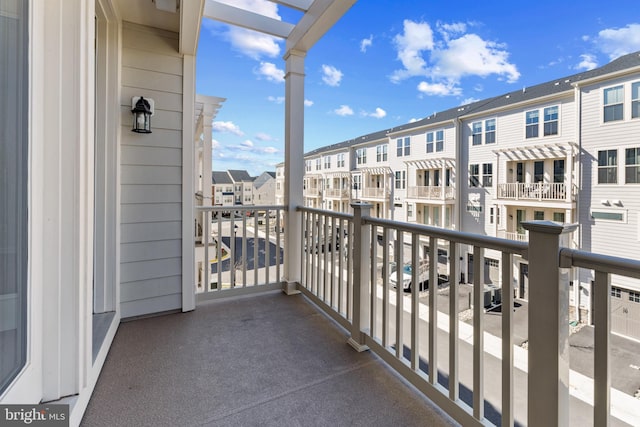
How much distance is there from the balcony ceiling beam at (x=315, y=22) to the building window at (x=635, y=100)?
1.98 meters

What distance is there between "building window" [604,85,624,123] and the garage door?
1.65 meters

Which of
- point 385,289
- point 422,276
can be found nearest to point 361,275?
point 385,289

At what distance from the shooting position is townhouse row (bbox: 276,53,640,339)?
1.61 meters

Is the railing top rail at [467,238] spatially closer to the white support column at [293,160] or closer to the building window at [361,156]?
the white support column at [293,160]

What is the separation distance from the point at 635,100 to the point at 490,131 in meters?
1.24

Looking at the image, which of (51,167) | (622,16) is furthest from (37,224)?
(622,16)

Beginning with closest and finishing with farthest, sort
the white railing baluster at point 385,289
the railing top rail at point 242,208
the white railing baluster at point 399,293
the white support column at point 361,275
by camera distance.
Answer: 1. the white railing baluster at point 399,293
2. the white railing baluster at point 385,289
3. the white support column at point 361,275
4. the railing top rail at point 242,208

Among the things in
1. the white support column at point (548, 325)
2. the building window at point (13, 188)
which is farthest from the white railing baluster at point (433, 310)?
the building window at point (13, 188)

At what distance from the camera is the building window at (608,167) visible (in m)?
1.96

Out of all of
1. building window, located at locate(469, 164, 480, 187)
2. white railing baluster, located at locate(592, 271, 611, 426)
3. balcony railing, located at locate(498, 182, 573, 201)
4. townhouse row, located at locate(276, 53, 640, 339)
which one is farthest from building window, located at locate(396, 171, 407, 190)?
white railing baluster, located at locate(592, 271, 611, 426)

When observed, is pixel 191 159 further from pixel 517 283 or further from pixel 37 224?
pixel 517 283

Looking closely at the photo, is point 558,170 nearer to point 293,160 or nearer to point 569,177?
point 569,177

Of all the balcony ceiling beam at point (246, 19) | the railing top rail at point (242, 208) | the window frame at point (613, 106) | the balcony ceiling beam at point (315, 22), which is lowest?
the railing top rail at point (242, 208)

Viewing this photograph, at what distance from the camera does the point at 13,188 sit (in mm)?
1043
